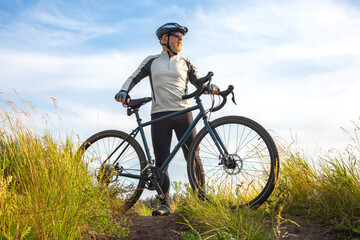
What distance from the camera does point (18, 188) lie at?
13.8 feet

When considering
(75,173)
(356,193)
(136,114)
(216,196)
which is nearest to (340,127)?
(356,193)

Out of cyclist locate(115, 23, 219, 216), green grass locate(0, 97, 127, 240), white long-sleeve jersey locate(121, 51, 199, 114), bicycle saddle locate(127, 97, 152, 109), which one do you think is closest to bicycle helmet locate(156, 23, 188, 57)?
cyclist locate(115, 23, 219, 216)

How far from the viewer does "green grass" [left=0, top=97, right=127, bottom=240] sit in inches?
130

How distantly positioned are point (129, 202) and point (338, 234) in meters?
2.57

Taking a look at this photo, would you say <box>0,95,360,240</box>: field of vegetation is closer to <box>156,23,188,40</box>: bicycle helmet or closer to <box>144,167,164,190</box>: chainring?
<box>144,167,164,190</box>: chainring

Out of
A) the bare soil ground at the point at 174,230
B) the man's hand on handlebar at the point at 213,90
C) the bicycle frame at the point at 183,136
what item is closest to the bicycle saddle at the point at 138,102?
the bicycle frame at the point at 183,136

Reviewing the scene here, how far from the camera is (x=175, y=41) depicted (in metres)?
5.32

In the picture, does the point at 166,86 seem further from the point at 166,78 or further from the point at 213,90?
the point at 213,90

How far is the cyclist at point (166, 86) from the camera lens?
5051 mm

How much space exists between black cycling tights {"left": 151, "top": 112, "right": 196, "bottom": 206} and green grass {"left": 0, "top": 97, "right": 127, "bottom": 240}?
36.0 inches

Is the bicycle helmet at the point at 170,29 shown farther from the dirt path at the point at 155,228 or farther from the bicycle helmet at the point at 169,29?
the dirt path at the point at 155,228

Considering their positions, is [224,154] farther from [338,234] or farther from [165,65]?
[165,65]

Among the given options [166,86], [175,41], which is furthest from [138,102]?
[175,41]

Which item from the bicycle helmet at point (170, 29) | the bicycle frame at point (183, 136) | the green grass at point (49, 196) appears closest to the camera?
the green grass at point (49, 196)
